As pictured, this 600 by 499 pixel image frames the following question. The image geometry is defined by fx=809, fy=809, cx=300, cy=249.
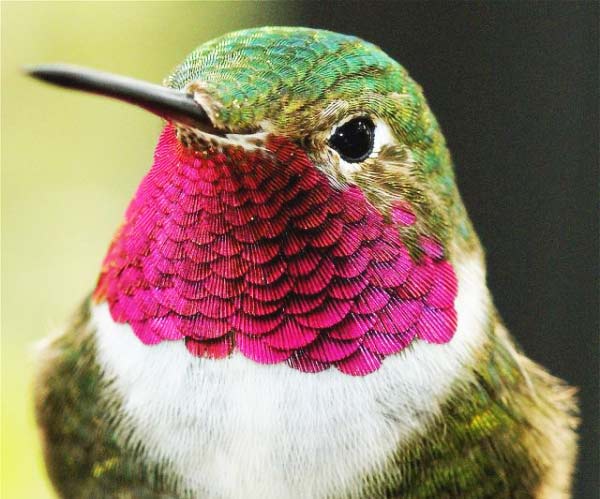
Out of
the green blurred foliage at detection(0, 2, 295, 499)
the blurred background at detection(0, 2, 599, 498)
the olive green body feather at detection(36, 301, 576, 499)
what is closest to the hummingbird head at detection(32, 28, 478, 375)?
the olive green body feather at detection(36, 301, 576, 499)

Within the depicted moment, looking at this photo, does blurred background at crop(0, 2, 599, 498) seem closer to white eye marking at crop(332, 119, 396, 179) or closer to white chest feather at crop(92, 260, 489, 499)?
white chest feather at crop(92, 260, 489, 499)

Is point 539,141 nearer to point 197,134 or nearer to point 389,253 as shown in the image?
point 389,253

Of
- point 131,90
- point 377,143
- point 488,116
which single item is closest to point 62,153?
point 488,116

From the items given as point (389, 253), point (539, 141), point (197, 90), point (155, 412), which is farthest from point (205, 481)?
point (539, 141)

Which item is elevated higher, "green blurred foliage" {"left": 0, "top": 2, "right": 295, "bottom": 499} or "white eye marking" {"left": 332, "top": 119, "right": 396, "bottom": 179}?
"white eye marking" {"left": 332, "top": 119, "right": 396, "bottom": 179}

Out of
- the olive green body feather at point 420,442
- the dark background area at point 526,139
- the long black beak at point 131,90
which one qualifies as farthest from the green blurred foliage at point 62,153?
the long black beak at point 131,90

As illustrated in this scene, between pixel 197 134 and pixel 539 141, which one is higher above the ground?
pixel 539 141

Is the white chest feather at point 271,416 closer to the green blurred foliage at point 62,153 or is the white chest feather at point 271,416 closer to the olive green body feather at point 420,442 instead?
the olive green body feather at point 420,442
